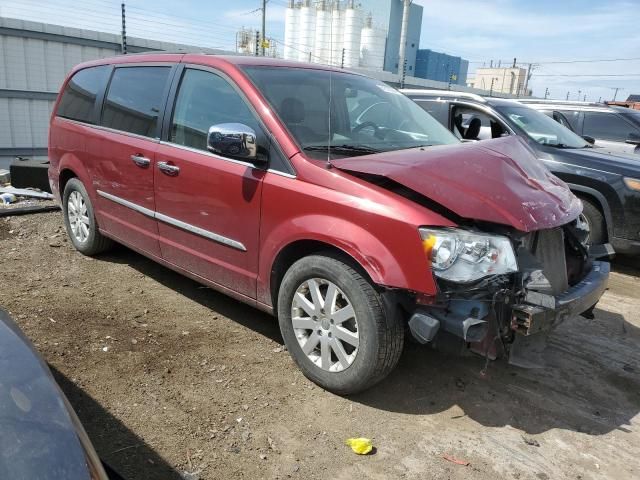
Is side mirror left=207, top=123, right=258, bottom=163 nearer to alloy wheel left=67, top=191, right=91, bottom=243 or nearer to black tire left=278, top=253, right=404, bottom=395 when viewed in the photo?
black tire left=278, top=253, right=404, bottom=395

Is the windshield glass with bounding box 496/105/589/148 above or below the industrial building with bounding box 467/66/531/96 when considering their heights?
below

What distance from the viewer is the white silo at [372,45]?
35.2 meters

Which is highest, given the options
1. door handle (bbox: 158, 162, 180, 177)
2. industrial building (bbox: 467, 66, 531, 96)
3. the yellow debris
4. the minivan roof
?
industrial building (bbox: 467, 66, 531, 96)

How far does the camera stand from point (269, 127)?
3152 millimetres

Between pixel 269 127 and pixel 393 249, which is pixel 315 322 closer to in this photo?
pixel 393 249

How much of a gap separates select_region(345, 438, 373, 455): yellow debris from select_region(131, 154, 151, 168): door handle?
245 centimetres

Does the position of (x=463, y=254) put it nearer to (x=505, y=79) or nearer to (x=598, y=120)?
(x=598, y=120)

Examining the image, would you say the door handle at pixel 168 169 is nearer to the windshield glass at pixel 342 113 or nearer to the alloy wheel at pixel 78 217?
the windshield glass at pixel 342 113

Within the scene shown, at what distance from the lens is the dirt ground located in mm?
2502

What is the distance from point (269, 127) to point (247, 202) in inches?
18.6

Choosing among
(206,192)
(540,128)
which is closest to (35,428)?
(206,192)

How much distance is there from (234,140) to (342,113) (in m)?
0.92

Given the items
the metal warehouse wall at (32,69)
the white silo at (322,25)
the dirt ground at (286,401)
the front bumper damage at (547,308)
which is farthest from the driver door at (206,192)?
the white silo at (322,25)

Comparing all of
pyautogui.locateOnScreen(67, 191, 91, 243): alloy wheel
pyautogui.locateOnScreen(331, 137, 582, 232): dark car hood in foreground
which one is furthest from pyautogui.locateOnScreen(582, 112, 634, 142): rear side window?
pyautogui.locateOnScreen(67, 191, 91, 243): alloy wheel
